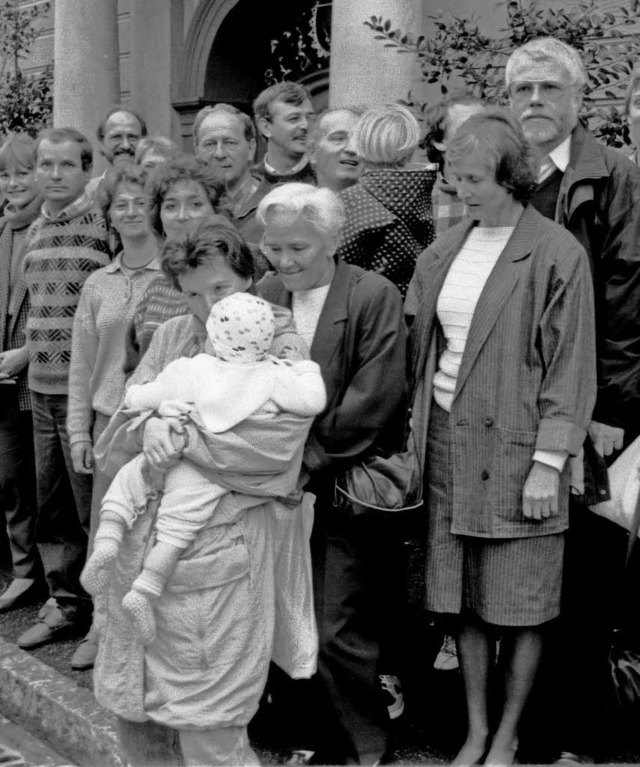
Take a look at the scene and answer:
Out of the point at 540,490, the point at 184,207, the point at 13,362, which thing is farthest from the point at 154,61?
the point at 540,490

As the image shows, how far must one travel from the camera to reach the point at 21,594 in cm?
562

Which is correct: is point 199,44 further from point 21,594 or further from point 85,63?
point 21,594

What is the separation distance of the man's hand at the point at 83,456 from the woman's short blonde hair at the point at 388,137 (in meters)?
1.64

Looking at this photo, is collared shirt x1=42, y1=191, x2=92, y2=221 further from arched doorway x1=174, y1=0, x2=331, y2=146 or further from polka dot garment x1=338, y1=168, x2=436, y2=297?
arched doorway x1=174, y1=0, x2=331, y2=146

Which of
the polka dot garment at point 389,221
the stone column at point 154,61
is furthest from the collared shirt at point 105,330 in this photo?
the stone column at point 154,61

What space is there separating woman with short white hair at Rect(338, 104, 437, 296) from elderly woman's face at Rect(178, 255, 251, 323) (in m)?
0.67

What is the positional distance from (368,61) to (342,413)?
422 centimetres

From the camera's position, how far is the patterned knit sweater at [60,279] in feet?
16.1

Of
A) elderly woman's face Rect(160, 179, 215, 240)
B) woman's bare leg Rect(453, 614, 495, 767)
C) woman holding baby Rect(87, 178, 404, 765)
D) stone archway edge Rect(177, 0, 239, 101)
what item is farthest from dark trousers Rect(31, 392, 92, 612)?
stone archway edge Rect(177, 0, 239, 101)

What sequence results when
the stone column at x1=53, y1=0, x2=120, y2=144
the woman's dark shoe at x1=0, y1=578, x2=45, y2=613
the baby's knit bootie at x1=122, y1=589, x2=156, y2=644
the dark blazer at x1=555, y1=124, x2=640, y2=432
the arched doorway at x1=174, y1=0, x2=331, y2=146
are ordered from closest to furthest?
1. the baby's knit bootie at x1=122, y1=589, x2=156, y2=644
2. the dark blazer at x1=555, y1=124, x2=640, y2=432
3. the woman's dark shoe at x1=0, y1=578, x2=45, y2=613
4. the stone column at x1=53, y1=0, x2=120, y2=144
5. the arched doorway at x1=174, y1=0, x2=331, y2=146

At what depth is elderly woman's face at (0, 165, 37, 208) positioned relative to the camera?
18.5ft

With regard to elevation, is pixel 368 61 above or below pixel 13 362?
above

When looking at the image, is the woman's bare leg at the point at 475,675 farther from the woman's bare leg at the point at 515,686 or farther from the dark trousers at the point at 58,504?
the dark trousers at the point at 58,504

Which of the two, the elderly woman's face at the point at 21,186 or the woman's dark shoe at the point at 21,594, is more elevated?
the elderly woman's face at the point at 21,186
